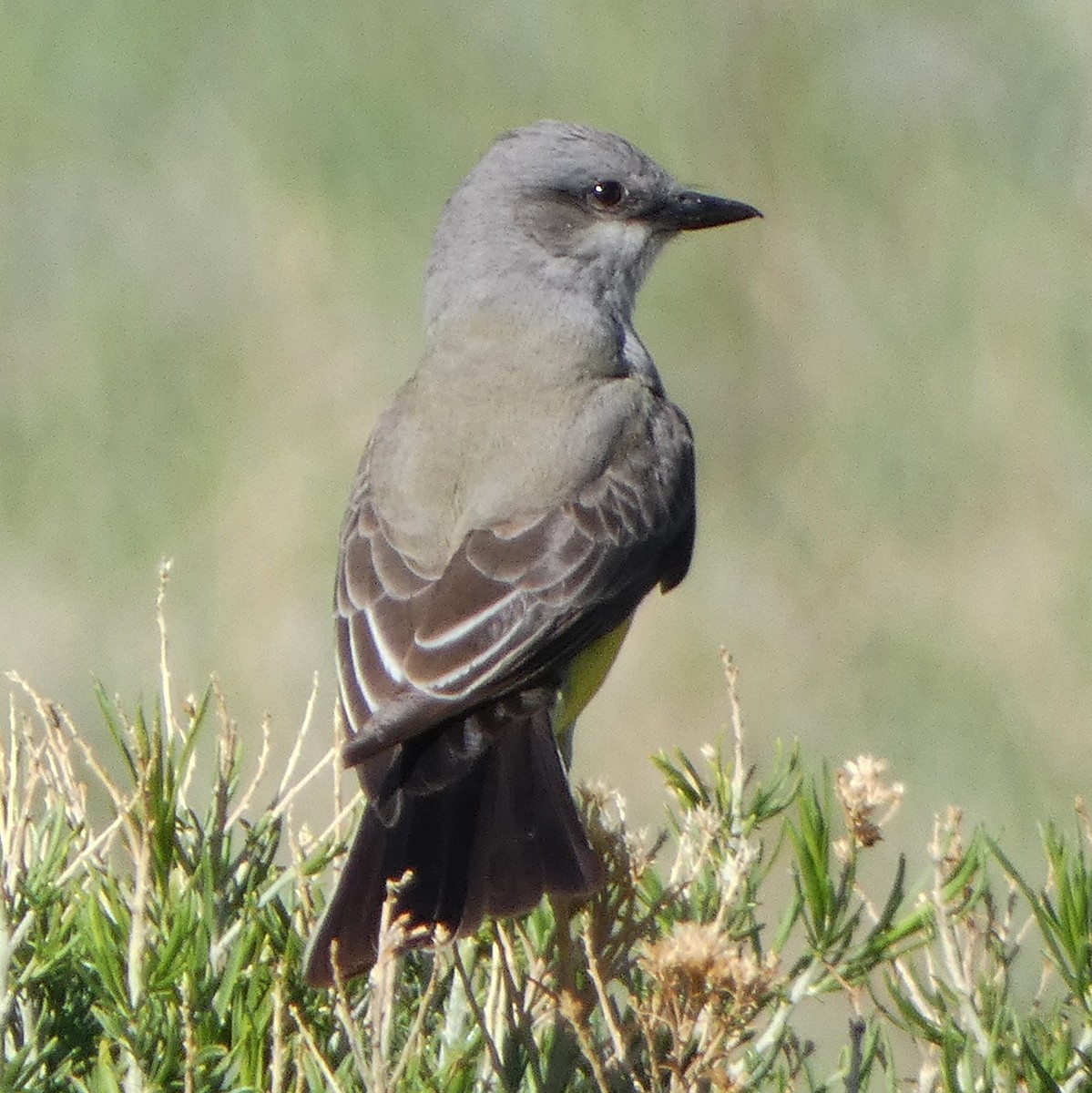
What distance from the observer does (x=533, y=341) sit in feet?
16.2

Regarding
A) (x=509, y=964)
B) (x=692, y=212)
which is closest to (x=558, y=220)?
(x=692, y=212)

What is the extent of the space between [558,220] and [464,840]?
7.35 feet

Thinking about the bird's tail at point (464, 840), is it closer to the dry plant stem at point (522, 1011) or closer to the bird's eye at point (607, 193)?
the dry plant stem at point (522, 1011)

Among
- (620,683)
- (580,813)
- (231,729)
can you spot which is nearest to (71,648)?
(620,683)

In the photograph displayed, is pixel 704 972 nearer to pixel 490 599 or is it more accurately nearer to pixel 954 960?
pixel 954 960

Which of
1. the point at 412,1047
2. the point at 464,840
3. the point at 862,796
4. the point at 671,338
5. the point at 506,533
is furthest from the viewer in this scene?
the point at 671,338

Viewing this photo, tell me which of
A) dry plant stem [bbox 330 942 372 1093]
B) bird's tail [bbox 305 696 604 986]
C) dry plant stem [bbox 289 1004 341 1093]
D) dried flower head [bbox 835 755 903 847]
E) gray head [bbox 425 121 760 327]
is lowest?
bird's tail [bbox 305 696 604 986]

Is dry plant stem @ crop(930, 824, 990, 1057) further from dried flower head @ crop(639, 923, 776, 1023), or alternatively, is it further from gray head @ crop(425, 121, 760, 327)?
gray head @ crop(425, 121, 760, 327)

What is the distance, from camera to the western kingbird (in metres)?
3.24

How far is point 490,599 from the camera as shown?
397cm

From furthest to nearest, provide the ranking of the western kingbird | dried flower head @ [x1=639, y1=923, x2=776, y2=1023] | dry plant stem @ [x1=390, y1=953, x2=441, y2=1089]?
the western kingbird, dried flower head @ [x1=639, y1=923, x2=776, y2=1023], dry plant stem @ [x1=390, y1=953, x2=441, y2=1089]

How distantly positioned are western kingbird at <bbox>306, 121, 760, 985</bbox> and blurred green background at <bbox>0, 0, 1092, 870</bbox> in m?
1.82

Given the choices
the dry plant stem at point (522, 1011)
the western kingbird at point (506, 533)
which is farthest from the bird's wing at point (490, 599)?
the dry plant stem at point (522, 1011)

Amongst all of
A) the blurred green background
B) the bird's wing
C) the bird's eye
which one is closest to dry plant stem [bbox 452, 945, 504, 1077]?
the bird's wing
